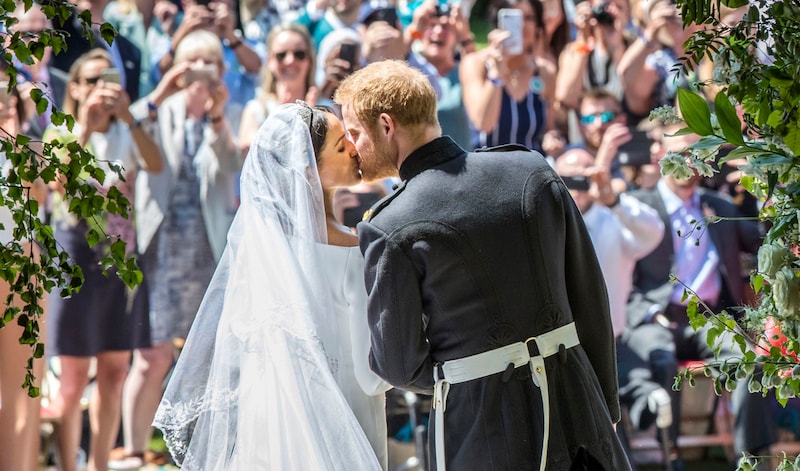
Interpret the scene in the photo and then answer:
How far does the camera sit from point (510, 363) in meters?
2.00

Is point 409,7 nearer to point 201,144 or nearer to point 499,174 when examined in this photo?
point 201,144

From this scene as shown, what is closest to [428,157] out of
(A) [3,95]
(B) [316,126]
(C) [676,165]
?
(B) [316,126]

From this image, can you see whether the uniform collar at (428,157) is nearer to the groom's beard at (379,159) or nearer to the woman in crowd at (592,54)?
the groom's beard at (379,159)

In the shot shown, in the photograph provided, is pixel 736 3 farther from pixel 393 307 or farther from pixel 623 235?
pixel 623 235

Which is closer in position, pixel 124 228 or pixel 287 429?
pixel 287 429

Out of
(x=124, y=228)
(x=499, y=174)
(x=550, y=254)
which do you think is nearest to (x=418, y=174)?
(x=499, y=174)

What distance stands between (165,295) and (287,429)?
3.10 m

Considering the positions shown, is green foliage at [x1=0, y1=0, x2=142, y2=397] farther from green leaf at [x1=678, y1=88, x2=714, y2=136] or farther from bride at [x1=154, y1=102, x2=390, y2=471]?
green leaf at [x1=678, y1=88, x2=714, y2=136]

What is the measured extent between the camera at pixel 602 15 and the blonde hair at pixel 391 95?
3666 millimetres

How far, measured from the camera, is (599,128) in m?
5.43

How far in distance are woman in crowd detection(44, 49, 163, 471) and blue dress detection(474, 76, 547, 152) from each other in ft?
6.09

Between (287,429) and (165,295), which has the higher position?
(165,295)

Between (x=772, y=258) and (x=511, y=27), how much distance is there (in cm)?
430

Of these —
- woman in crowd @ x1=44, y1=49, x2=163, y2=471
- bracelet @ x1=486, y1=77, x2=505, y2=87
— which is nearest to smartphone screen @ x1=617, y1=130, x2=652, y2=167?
bracelet @ x1=486, y1=77, x2=505, y2=87
